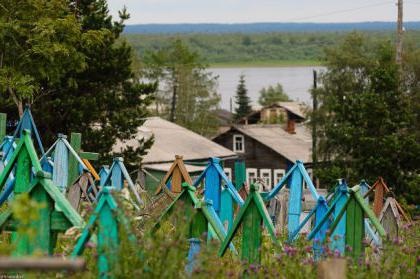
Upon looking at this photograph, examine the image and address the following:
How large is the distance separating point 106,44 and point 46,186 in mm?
26403

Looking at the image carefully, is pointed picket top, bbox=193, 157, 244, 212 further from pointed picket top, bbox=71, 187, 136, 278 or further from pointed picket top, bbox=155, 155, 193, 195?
pointed picket top, bbox=71, 187, 136, 278

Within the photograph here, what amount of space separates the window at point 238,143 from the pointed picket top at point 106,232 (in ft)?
185

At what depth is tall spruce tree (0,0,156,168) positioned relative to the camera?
32625mm

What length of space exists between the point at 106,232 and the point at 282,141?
59.3 m

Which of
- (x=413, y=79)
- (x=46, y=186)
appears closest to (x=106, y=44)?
(x=46, y=186)

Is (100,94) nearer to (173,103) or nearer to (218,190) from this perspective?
(218,190)

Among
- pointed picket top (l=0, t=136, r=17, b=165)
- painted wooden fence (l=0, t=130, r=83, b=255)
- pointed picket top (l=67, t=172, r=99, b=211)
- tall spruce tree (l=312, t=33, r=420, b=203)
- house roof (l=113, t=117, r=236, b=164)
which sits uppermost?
painted wooden fence (l=0, t=130, r=83, b=255)

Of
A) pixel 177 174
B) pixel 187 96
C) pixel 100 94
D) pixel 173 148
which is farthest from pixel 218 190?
pixel 187 96

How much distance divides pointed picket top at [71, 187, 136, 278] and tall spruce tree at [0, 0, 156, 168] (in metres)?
24.5

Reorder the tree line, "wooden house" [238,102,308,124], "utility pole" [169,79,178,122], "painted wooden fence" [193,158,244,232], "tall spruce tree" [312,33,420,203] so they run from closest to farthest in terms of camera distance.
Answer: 1. "painted wooden fence" [193,158,244,232]
2. the tree line
3. "tall spruce tree" [312,33,420,203]
4. "utility pole" [169,79,178,122]
5. "wooden house" [238,102,308,124]

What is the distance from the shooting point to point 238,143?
210ft

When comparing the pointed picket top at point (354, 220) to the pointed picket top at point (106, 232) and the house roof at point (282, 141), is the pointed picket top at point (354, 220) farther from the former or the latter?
the house roof at point (282, 141)

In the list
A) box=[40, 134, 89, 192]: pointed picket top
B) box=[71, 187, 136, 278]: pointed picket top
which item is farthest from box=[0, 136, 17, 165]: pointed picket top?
box=[71, 187, 136, 278]: pointed picket top

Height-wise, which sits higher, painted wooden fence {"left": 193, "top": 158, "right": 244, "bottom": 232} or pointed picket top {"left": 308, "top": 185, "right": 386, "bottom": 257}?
pointed picket top {"left": 308, "top": 185, "right": 386, "bottom": 257}
